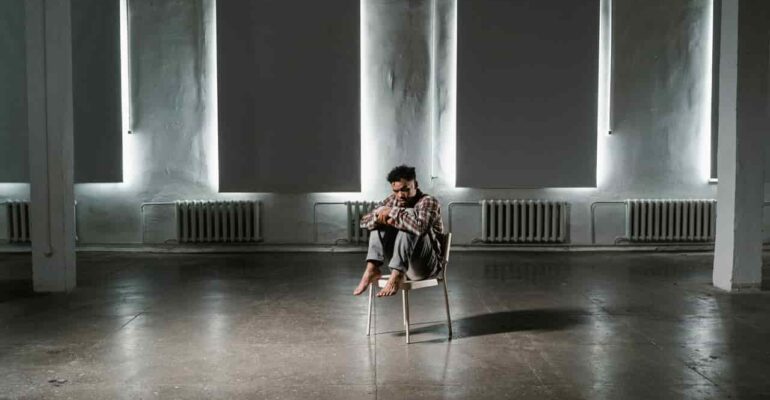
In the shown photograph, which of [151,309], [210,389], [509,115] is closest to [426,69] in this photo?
[509,115]

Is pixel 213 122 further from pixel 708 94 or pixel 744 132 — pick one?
pixel 708 94

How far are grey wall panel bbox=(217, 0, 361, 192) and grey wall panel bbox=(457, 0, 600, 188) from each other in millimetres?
1489

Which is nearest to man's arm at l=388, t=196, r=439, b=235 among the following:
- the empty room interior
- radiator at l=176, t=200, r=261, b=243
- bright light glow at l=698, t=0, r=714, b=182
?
the empty room interior

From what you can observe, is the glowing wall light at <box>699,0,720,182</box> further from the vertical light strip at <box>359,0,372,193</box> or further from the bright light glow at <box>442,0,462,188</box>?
the vertical light strip at <box>359,0,372,193</box>

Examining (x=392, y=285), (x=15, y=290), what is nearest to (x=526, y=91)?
(x=392, y=285)

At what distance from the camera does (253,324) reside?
4.82 m

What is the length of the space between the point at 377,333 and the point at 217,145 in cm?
532

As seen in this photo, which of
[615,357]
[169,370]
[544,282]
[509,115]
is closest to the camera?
[169,370]

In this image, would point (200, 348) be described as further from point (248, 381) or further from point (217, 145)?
point (217, 145)

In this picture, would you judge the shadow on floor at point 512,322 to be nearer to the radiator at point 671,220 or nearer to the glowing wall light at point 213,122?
the radiator at point 671,220

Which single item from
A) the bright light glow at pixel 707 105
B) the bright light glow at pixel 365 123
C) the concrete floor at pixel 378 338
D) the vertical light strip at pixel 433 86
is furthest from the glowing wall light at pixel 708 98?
the bright light glow at pixel 365 123

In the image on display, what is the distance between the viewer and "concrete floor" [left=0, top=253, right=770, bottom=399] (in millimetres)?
3398

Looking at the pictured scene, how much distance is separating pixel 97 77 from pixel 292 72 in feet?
8.46

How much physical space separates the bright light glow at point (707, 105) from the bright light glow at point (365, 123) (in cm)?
437
